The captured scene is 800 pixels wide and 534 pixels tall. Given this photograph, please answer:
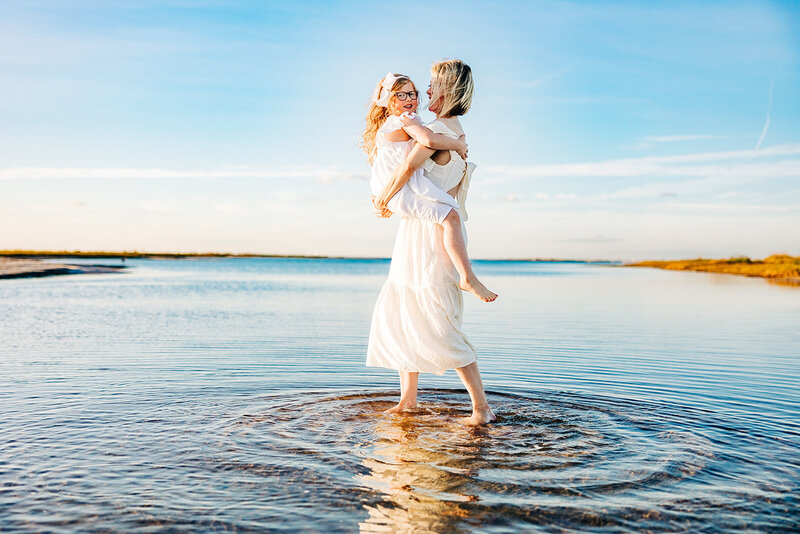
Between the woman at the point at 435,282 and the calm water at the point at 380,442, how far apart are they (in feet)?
1.91

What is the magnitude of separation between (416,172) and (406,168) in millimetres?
128

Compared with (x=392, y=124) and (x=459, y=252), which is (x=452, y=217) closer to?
(x=459, y=252)

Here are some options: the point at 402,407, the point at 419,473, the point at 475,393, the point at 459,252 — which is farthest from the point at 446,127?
the point at 419,473

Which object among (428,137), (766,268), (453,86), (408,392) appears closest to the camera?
(428,137)

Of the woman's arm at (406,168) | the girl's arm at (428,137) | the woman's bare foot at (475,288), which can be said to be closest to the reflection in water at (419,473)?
the woman's bare foot at (475,288)

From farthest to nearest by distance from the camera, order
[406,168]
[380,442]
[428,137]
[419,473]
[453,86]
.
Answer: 1. [453,86]
2. [406,168]
3. [428,137]
4. [380,442]
5. [419,473]

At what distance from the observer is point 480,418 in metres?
6.14

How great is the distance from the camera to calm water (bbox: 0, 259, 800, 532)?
3.99m

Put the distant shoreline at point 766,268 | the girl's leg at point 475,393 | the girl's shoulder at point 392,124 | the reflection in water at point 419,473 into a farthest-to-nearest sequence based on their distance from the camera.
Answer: the distant shoreline at point 766,268 → the girl's leg at point 475,393 → the girl's shoulder at point 392,124 → the reflection in water at point 419,473

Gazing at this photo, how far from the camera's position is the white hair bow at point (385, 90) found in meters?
6.03

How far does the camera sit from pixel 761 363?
36.7 ft

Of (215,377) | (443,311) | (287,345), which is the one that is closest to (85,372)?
(215,377)

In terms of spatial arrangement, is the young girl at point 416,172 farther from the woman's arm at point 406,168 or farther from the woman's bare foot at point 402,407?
the woman's bare foot at point 402,407

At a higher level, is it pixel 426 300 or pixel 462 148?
pixel 462 148
